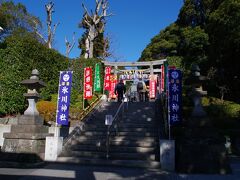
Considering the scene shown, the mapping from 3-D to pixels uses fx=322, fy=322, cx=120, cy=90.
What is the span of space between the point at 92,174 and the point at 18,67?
951cm

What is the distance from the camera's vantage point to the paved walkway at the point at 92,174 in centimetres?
900

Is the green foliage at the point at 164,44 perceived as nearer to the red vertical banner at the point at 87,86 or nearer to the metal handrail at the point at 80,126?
the red vertical banner at the point at 87,86

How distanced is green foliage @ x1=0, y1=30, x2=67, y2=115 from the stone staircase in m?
4.04

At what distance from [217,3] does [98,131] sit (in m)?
21.4

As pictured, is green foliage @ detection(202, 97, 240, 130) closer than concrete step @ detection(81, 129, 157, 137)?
No

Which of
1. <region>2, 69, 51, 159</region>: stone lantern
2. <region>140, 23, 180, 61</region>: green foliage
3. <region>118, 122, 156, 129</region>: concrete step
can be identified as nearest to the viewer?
<region>2, 69, 51, 159</region>: stone lantern

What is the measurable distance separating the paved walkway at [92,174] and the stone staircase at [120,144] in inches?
33.1

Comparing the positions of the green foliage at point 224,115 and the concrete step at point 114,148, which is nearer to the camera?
the concrete step at point 114,148

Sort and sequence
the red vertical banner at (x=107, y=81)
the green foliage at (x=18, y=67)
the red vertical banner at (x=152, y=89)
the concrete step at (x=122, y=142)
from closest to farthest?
1. the concrete step at (x=122, y=142)
2. the green foliage at (x=18, y=67)
3. the red vertical banner at (x=107, y=81)
4. the red vertical banner at (x=152, y=89)

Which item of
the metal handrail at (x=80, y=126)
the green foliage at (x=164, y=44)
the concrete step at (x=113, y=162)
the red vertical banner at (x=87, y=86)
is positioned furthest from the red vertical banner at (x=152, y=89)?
the concrete step at (x=113, y=162)

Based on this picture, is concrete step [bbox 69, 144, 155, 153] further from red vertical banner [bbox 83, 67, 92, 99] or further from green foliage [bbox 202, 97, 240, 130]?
green foliage [bbox 202, 97, 240, 130]

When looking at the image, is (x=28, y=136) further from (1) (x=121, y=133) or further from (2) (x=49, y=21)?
(2) (x=49, y=21)

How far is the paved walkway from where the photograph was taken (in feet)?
29.5

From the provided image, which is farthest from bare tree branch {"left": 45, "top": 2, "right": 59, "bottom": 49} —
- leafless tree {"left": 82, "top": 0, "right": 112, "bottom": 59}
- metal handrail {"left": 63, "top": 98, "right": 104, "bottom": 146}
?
metal handrail {"left": 63, "top": 98, "right": 104, "bottom": 146}
